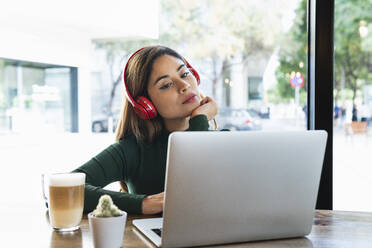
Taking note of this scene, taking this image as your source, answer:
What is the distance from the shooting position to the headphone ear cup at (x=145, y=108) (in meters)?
1.60

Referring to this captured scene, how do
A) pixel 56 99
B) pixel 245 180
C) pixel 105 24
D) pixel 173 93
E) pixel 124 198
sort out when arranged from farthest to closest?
pixel 56 99 → pixel 105 24 → pixel 173 93 → pixel 124 198 → pixel 245 180

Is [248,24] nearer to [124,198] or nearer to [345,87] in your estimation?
[345,87]

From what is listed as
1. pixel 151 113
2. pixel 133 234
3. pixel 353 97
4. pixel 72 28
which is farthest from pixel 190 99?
pixel 72 28

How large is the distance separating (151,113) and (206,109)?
0.22 m

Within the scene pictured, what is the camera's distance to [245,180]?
35.7 inches

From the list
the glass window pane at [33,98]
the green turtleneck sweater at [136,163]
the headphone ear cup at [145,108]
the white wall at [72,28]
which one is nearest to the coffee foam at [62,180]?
the green turtleneck sweater at [136,163]

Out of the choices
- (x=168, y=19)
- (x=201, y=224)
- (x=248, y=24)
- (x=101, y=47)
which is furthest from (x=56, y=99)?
(x=201, y=224)

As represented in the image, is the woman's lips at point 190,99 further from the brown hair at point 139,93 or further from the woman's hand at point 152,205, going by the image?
the woman's hand at point 152,205

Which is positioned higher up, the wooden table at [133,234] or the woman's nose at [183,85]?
the woman's nose at [183,85]

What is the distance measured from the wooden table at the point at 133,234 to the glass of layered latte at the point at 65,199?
30 mm

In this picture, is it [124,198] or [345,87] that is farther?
[345,87]

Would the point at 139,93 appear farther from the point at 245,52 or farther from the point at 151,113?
the point at 245,52

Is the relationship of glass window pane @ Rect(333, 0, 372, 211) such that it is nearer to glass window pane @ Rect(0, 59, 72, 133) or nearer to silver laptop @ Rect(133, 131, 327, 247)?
silver laptop @ Rect(133, 131, 327, 247)

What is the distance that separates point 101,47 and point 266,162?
5.33 m
